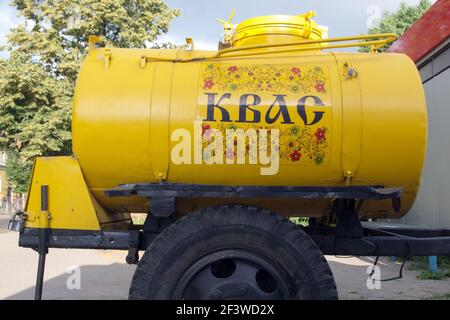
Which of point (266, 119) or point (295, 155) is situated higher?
point (266, 119)

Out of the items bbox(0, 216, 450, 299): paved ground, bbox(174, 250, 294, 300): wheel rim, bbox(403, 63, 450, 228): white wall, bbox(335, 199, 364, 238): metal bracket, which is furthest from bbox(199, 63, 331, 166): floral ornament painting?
bbox(403, 63, 450, 228): white wall

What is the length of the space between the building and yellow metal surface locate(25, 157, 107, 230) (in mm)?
6603

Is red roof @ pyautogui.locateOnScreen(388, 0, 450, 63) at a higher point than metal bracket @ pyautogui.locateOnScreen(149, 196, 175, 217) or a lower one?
higher

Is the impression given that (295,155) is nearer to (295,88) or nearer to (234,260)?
(295,88)

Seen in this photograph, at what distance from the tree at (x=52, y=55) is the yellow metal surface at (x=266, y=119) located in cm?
1571

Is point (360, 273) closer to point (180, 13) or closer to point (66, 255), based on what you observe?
point (66, 255)

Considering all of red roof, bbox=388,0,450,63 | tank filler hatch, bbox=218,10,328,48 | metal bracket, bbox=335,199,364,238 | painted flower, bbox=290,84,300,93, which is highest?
red roof, bbox=388,0,450,63

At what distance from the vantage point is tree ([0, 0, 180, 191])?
18094mm

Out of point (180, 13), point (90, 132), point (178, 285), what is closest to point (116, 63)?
point (90, 132)

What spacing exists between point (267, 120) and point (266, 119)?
0.03ft

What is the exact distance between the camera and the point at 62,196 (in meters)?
3.44

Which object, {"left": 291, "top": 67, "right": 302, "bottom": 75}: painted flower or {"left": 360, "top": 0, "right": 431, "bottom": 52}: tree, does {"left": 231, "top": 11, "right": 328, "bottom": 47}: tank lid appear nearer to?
{"left": 291, "top": 67, "right": 302, "bottom": 75}: painted flower

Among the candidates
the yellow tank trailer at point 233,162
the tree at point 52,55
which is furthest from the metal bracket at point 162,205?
the tree at point 52,55

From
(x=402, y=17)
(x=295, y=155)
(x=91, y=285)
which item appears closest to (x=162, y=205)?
(x=295, y=155)
